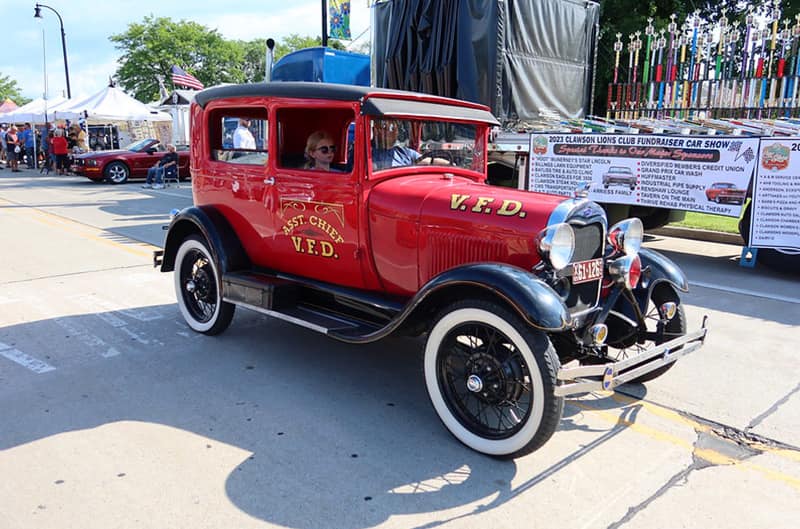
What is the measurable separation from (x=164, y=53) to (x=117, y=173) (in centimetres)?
3119

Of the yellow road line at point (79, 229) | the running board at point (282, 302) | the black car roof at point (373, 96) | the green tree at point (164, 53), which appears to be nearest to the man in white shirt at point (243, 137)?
the black car roof at point (373, 96)

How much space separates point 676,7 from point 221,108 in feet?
59.0

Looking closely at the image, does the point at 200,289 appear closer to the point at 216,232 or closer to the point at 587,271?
the point at 216,232

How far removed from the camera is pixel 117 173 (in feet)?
61.2

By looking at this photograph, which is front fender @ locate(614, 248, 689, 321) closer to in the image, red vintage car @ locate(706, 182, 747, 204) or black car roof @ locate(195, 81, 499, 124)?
black car roof @ locate(195, 81, 499, 124)

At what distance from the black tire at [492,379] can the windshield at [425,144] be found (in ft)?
4.24

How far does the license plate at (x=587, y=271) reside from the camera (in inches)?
134

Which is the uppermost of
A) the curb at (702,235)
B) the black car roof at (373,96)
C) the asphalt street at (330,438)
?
the black car roof at (373,96)

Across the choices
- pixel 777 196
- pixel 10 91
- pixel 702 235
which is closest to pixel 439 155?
pixel 777 196

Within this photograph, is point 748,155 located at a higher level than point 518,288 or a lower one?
higher

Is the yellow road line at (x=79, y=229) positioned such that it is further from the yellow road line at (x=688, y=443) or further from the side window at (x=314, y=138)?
the yellow road line at (x=688, y=443)

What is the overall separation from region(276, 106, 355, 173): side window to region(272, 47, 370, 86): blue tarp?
6697 mm

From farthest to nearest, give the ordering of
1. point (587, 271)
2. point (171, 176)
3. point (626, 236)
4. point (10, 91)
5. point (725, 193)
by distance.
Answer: point (10, 91)
point (171, 176)
point (725, 193)
point (626, 236)
point (587, 271)

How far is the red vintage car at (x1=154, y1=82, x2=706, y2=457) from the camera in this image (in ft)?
10.2
